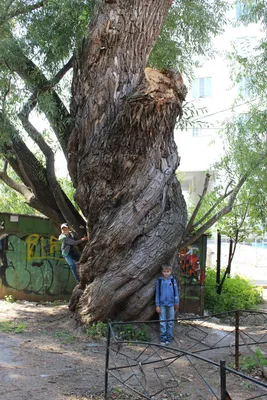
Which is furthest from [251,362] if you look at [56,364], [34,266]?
[34,266]

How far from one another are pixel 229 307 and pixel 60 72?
740 centimetres

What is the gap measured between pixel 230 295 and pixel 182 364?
6.50 metres

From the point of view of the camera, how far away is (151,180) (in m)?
8.73

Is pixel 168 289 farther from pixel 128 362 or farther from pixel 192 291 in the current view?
pixel 192 291

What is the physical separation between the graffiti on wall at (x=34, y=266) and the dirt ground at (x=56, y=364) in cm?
197

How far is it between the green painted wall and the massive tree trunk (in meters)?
3.14

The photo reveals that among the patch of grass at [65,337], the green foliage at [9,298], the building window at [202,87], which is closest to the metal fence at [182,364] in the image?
the patch of grass at [65,337]

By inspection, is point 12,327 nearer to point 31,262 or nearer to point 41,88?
point 31,262

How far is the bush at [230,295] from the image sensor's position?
42.6 feet

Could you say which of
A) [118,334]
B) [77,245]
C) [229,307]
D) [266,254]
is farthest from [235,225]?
[266,254]

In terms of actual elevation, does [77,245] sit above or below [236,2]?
below

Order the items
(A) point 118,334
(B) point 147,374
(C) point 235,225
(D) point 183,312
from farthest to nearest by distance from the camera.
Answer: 1. (C) point 235,225
2. (D) point 183,312
3. (A) point 118,334
4. (B) point 147,374

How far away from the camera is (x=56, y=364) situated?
6.95m

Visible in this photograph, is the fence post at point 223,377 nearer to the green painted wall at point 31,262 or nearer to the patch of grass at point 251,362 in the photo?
the patch of grass at point 251,362
